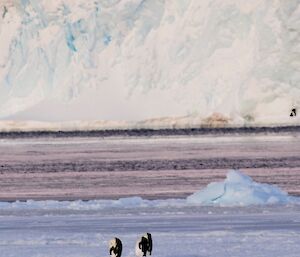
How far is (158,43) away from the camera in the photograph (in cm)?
7700

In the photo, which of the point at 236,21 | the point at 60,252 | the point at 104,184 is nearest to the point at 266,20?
the point at 236,21

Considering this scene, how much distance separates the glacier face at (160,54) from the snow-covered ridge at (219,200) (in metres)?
47.6

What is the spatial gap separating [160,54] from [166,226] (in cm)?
6247

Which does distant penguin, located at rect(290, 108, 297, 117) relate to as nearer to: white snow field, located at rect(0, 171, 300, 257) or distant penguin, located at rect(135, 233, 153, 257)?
white snow field, located at rect(0, 171, 300, 257)

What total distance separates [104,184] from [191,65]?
1496 inches

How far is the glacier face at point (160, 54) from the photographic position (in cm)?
7075

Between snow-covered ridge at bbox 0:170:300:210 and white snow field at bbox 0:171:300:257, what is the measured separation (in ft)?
0.07

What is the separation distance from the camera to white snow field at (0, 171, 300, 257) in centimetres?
1356

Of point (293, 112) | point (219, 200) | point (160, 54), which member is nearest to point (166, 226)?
point (219, 200)

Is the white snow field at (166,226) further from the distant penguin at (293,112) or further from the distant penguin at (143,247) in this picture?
the distant penguin at (293,112)

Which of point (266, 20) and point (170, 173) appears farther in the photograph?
point (266, 20)

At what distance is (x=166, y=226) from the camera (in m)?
16.8

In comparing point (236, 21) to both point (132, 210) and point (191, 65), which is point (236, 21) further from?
point (132, 210)

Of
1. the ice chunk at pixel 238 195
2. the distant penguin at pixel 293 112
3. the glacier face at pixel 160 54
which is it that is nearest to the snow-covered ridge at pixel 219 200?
the ice chunk at pixel 238 195
